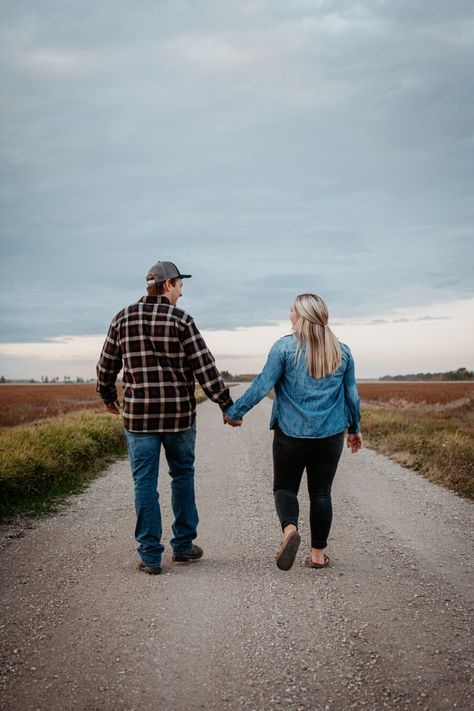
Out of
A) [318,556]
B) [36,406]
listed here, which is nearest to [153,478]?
[318,556]

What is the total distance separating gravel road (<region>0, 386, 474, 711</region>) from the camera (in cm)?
277

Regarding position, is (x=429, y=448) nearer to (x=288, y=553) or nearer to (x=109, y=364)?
(x=288, y=553)

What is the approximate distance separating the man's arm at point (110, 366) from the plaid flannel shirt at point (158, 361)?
0.34 ft

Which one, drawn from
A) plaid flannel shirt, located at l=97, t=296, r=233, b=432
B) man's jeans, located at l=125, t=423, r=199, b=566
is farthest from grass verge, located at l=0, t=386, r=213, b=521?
plaid flannel shirt, located at l=97, t=296, r=233, b=432

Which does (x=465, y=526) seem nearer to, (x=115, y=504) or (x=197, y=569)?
(x=197, y=569)

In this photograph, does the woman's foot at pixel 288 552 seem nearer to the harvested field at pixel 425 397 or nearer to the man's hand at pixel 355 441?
the man's hand at pixel 355 441

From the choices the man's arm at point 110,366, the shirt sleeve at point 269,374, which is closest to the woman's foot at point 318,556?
the shirt sleeve at point 269,374

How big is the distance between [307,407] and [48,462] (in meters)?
4.56

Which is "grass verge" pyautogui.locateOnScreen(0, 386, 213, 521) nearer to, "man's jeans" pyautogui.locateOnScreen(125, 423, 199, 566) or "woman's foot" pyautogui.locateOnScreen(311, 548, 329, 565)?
"man's jeans" pyautogui.locateOnScreen(125, 423, 199, 566)

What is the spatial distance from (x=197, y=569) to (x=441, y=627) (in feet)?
6.26

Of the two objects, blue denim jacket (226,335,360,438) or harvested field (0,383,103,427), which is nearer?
blue denim jacket (226,335,360,438)

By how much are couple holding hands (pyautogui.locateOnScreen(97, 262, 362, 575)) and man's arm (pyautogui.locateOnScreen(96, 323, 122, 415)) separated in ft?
0.07

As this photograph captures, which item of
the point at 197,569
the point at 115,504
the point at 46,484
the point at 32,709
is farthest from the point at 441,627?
the point at 46,484

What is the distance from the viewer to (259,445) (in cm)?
1220
